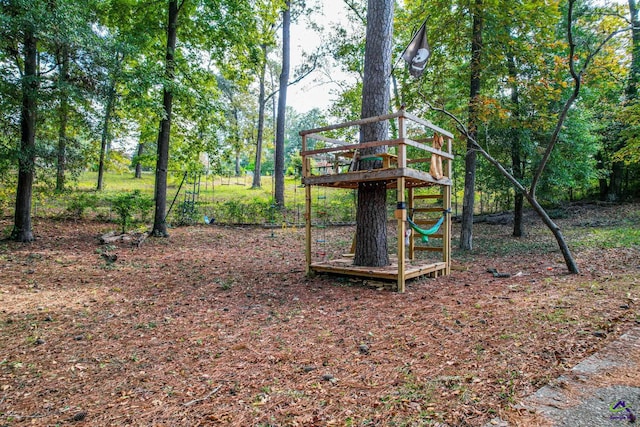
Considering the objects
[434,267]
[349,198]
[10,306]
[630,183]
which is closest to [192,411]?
[10,306]

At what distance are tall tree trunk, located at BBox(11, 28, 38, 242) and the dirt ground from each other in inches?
109

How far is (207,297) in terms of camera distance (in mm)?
5215

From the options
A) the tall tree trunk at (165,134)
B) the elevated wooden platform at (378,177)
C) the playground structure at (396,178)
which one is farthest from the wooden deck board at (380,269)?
the tall tree trunk at (165,134)

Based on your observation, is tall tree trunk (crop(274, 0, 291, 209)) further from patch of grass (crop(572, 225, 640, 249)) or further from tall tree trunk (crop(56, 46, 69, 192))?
patch of grass (crop(572, 225, 640, 249))

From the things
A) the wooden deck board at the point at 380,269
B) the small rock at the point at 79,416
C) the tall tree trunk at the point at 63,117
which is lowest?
the small rock at the point at 79,416

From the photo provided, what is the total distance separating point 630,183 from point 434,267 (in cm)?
1447

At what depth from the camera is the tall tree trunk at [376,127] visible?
6.21 metres

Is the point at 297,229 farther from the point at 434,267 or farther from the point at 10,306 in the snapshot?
the point at 10,306

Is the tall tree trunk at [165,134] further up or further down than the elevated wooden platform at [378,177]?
further up

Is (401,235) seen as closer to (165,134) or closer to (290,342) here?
(290,342)

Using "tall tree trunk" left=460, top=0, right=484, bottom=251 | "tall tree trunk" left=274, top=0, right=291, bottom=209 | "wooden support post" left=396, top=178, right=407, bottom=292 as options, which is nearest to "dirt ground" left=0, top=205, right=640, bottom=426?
"wooden support post" left=396, top=178, right=407, bottom=292

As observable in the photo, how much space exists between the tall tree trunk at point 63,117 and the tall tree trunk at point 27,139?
490mm

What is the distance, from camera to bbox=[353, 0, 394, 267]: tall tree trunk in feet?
20.4

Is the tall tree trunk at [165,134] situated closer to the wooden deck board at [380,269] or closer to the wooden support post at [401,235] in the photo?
the wooden deck board at [380,269]
